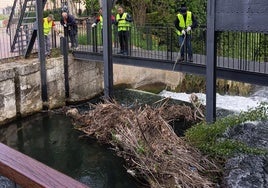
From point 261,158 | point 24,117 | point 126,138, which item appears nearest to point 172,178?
point 261,158

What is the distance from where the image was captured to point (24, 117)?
47.6 ft

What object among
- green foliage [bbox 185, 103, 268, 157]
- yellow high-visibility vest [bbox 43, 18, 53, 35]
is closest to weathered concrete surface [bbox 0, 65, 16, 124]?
yellow high-visibility vest [bbox 43, 18, 53, 35]

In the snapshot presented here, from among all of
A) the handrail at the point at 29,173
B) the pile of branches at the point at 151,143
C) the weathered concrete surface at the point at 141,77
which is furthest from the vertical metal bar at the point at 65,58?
the handrail at the point at 29,173

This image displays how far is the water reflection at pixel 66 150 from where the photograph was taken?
9992 millimetres

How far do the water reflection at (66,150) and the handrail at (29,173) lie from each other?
26.4 ft

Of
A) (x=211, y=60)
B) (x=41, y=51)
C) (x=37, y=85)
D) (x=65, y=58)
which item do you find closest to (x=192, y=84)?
(x=65, y=58)

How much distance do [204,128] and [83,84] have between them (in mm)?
9050

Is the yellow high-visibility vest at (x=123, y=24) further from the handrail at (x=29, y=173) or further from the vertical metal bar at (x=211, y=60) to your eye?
the handrail at (x=29, y=173)

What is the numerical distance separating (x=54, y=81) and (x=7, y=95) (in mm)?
2537

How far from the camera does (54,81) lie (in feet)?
52.5

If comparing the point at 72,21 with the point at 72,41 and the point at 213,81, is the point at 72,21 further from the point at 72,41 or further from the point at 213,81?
the point at 213,81

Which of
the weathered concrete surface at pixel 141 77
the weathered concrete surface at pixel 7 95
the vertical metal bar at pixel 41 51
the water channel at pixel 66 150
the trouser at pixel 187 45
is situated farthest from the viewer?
the weathered concrete surface at pixel 141 77

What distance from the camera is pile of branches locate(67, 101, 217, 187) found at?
316 inches

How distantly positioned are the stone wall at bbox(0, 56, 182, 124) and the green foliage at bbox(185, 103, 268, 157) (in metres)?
7.02
